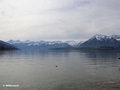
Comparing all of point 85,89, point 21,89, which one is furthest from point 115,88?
point 21,89

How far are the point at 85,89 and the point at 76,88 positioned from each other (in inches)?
81.5

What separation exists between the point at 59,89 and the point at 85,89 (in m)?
5.76

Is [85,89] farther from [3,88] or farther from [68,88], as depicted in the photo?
[3,88]

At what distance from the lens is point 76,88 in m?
35.2

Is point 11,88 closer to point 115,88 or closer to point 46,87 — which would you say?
point 46,87

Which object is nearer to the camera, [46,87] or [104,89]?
[104,89]

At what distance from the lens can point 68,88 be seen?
35281 mm

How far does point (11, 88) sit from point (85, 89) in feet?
55.0

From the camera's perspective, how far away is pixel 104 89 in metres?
33.8

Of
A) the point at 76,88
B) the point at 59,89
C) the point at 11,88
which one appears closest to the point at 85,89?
the point at 76,88

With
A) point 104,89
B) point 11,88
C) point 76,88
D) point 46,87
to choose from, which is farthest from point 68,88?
point 11,88

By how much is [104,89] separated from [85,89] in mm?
4090

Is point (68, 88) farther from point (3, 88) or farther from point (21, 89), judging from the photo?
point (3, 88)

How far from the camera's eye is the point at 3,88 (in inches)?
1396
